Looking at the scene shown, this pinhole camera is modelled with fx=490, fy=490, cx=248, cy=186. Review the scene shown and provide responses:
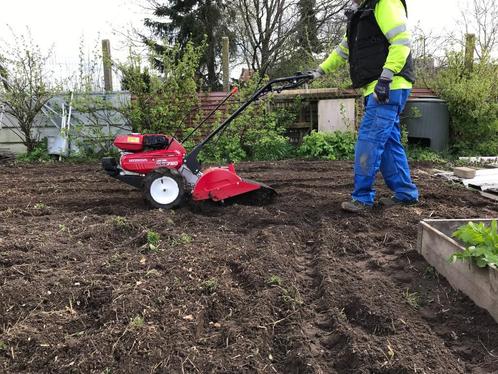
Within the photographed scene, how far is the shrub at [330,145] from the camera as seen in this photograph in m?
9.08

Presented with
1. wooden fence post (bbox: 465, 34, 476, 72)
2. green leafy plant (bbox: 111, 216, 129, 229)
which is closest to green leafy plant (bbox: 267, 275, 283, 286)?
green leafy plant (bbox: 111, 216, 129, 229)

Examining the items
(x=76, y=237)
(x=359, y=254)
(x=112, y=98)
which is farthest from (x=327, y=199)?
(x=112, y=98)

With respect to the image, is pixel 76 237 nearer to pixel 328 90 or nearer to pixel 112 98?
pixel 112 98

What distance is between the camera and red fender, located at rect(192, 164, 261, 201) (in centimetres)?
477

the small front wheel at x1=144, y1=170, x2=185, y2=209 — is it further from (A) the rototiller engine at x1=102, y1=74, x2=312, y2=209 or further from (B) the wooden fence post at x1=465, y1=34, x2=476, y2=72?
(B) the wooden fence post at x1=465, y1=34, x2=476, y2=72

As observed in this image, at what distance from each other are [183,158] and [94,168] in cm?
367

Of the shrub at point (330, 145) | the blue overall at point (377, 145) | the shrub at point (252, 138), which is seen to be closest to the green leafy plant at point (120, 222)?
the blue overall at point (377, 145)

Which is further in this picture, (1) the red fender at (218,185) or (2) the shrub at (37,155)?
(2) the shrub at (37,155)

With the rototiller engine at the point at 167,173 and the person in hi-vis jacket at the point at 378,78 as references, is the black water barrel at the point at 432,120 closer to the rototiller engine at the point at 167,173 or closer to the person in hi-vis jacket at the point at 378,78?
the person in hi-vis jacket at the point at 378,78

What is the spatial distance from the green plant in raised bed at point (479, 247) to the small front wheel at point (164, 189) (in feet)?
8.62

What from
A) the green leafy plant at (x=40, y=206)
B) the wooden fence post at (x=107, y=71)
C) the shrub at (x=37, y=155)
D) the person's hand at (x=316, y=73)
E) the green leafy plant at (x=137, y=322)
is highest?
the wooden fence post at (x=107, y=71)

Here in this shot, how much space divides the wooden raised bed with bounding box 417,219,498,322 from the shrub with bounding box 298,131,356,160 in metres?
5.48

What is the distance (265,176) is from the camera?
6980 millimetres

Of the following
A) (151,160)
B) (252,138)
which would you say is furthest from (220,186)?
(252,138)
